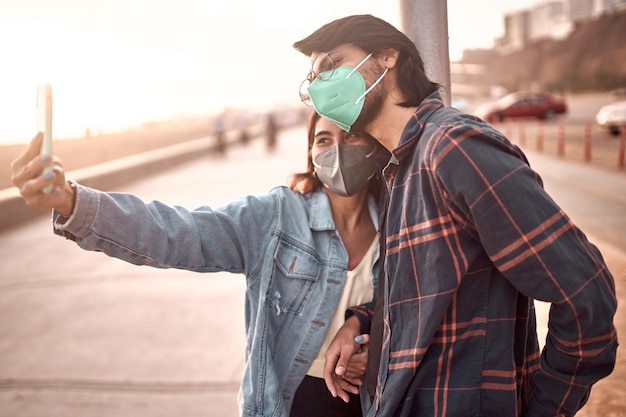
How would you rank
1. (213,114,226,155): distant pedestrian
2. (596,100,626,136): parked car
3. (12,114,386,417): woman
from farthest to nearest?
(213,114,226,155): distant pedestrian, (596,100,626,136): parked car, (12,114,386,417): woman

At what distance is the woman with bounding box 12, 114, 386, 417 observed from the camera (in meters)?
1.87

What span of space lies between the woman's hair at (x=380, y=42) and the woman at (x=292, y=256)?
44 cm

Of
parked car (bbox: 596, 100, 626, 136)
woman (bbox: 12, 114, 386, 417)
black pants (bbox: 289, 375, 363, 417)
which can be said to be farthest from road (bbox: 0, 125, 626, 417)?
parked car (bbox: 596, 100, 626, 136)

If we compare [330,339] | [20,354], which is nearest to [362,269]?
[330,339]

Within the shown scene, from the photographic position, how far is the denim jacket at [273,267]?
191 centimetres

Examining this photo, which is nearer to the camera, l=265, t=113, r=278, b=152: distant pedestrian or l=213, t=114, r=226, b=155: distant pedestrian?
l=213, t=114, r=226, b=155: distant pedestrian

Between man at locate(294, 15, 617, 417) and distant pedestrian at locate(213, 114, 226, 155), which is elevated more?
man at locate(294, 15, 617, 417)

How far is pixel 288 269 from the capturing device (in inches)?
80.2

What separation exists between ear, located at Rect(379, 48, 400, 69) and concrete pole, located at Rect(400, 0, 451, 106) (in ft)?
1.63

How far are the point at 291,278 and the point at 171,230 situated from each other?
46cm

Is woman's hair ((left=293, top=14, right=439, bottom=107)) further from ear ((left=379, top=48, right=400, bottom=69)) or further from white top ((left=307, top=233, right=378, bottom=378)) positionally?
white top ((left=307, top=233, right=378, bottom=378))

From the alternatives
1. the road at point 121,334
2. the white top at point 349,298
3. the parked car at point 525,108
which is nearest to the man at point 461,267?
the white top at point 349,298

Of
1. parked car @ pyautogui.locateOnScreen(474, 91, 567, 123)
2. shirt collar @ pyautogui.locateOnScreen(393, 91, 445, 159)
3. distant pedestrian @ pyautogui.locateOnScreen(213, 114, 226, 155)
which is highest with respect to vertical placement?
shirt collar @ pyautogui.locateOnScreen(393, 91, 445, 159)

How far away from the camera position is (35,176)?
1.39 meters
